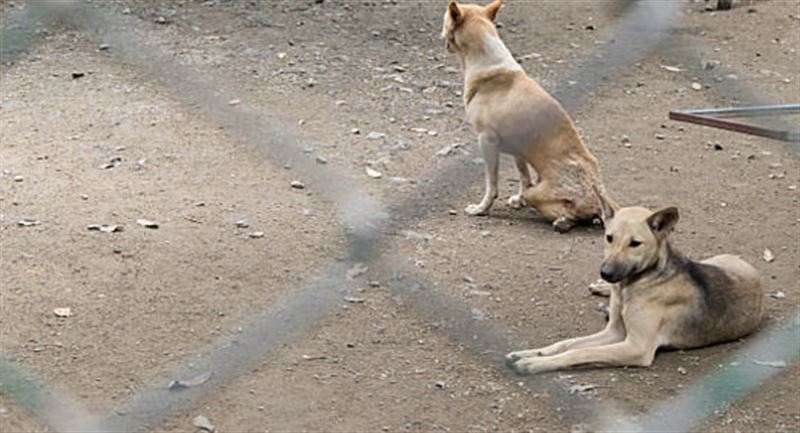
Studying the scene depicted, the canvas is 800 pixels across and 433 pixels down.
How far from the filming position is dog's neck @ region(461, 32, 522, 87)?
3791 millimetres

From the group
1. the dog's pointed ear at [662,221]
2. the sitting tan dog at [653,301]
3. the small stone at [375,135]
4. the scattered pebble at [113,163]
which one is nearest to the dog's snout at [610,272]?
the sitting tan dog at [653,301]

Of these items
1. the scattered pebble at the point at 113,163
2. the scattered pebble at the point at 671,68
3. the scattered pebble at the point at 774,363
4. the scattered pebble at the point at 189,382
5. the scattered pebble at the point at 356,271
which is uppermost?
the scattered pebble at the point at 189,382

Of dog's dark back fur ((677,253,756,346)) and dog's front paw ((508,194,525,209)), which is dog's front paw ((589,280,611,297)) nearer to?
dog's dark back fur ((677,253,756,346))

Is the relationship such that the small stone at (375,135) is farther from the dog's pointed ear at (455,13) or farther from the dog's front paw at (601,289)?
the dog's front paw at (601,289)

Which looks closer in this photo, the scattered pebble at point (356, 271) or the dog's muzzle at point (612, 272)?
the dog's muzzle at point (612, 272)

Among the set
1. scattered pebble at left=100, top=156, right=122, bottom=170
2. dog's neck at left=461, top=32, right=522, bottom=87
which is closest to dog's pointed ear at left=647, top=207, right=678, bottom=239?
dog's neck at left=461, top=32, right=522, bottom=87

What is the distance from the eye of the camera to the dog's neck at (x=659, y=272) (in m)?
2.83

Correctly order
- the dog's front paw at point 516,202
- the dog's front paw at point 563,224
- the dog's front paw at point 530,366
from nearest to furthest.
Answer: the dog's front paw at point 530,366 → the dog's front paw at point 563,224 → the dog's front paw at point 516,202

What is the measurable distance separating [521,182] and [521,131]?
191 millimetres

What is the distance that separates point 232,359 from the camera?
2.73 meters

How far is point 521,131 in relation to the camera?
146 inches

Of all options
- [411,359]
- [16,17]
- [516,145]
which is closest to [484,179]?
[516,145]

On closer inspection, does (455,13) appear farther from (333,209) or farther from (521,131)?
(333,209)

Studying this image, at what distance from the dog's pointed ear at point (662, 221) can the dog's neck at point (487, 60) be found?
108cm
